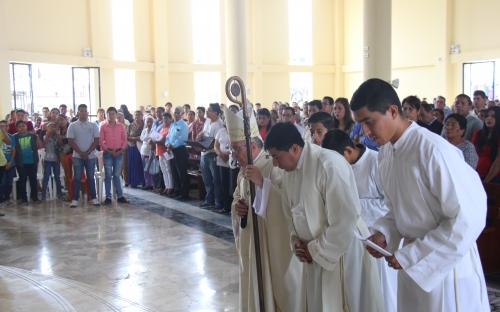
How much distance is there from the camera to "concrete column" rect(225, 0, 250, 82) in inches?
561

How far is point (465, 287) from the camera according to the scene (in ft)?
8.23

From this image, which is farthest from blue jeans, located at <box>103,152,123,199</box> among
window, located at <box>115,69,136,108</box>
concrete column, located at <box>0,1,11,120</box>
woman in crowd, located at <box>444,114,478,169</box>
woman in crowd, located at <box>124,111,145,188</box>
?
window, located at <box>115,69,136,108</box>

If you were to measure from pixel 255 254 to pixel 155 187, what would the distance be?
8018 millimetres

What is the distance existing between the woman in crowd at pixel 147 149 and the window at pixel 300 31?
14.3m

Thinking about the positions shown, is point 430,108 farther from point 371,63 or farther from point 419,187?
point 419,187

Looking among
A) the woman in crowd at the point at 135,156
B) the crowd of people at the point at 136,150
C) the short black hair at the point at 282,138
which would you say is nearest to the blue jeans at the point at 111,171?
the crowd of people at the point at 136,150

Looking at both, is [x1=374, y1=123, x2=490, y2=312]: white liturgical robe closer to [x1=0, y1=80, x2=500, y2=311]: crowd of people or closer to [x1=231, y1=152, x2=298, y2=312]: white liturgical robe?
[x1=0, y1=80, x2=500, y2=311]: crowd of people

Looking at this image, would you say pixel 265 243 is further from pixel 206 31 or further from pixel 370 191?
pixel 206 31

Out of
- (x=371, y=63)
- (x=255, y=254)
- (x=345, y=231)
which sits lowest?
(x=255, y=254)

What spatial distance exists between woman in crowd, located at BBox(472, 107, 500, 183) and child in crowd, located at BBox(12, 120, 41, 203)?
7.47 meters

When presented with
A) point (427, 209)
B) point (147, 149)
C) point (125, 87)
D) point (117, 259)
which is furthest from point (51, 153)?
point (125, 87)

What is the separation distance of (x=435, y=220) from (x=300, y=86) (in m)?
22.8

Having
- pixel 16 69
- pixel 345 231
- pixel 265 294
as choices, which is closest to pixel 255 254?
pixel 265 294

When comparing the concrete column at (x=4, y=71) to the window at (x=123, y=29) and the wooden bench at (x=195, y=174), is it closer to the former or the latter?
the window at (x=123, y=29)
